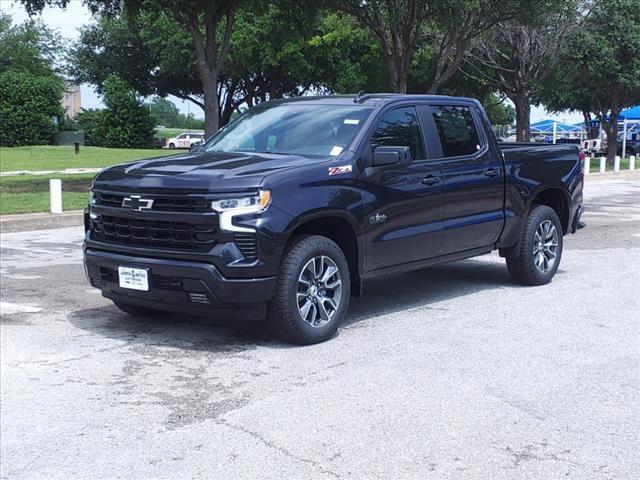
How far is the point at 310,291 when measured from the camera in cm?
612

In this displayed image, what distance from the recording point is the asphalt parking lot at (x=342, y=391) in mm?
4078

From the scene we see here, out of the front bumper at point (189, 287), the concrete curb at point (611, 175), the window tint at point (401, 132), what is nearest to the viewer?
the front bumper at point (189, 287)

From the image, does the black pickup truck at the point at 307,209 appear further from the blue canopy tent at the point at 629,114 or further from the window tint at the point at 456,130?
the blue canopy tent at the point at 629,114

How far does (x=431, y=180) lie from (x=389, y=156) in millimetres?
836

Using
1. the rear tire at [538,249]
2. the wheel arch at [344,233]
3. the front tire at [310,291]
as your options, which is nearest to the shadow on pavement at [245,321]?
the front tire at [310,291]

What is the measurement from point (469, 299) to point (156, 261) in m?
3.37

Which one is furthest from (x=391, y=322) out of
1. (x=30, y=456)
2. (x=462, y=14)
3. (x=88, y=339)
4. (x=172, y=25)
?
(x=172, y=25)

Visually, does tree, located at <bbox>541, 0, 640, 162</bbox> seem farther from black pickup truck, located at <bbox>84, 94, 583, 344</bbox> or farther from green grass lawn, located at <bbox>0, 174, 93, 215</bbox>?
black pickup truck, located at <bbox>84, 94, 583, 344</bbox>

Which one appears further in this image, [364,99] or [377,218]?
[364,99]

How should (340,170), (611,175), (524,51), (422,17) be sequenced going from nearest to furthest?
(340,170) → (422,17) → (611,175) → (524,51)

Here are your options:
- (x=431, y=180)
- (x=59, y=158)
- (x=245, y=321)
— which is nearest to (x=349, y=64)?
(x=59, y=158)

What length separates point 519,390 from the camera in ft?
16.8

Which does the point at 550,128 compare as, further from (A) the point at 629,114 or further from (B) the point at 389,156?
(B) the point at 389,156

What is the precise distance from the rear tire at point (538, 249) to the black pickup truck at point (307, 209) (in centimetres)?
4
